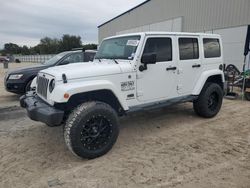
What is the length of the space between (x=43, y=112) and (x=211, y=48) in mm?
4156

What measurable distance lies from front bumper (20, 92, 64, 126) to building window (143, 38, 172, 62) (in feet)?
6.20

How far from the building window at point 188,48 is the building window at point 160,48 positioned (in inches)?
13.6

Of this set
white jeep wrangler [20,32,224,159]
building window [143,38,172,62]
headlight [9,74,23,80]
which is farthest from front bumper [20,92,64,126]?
headlight [9,74,23,80]

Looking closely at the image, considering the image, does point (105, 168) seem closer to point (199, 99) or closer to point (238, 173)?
point (238, 173)

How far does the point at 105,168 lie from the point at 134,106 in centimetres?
128

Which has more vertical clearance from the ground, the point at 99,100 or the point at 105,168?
the point at 99,100

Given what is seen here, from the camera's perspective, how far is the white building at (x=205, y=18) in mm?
13091

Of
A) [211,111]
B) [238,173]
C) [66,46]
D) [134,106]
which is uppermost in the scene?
[66,46]

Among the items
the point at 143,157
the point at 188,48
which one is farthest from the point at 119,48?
the point at 143,157

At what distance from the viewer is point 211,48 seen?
5840 millimetres

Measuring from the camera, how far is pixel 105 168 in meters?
3.52

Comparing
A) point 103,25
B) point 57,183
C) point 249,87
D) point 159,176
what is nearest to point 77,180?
point 57,183

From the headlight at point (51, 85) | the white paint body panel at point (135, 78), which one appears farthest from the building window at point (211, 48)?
the headlight at point (51, 85)

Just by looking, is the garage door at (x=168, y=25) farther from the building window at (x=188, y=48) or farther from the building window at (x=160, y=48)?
the building window at (x=160, y=48)
